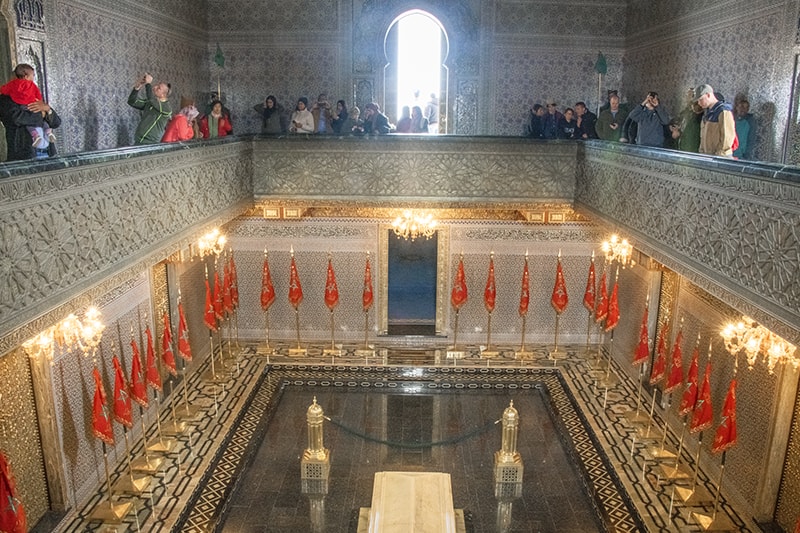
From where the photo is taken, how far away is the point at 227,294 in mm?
10727

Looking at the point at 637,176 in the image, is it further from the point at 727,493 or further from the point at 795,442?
the point at 727,493

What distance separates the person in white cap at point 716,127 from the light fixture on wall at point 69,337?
651 cm

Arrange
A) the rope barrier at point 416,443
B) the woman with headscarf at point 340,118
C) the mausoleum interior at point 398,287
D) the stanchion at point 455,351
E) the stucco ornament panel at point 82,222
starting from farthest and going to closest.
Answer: the stanchion at point 455,351 < the woman with headscarf at point 340,118 < the rope barrier at point 416,443 < the mausoleum interior at point 398,287 < the stucco ornament panel at point 82,222

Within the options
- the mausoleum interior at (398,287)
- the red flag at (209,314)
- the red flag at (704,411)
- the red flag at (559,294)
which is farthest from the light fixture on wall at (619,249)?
the red flag at (209,314)

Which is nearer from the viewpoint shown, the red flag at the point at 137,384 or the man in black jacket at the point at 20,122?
the man in black jacket at the point at 20,122

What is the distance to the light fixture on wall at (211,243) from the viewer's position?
397 inches

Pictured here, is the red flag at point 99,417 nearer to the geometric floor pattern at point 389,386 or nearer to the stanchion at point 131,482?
the stanchion at point 131,482

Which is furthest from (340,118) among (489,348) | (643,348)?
(643,348)

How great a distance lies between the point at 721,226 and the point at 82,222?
4751mm

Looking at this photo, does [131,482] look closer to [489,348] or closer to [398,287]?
[398,287]

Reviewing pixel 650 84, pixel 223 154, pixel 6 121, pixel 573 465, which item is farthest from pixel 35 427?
pixel 650 84

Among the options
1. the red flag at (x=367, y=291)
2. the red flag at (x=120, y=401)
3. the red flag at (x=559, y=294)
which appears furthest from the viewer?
the red flag at (x=367, y=291)

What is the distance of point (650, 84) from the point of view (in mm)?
11250

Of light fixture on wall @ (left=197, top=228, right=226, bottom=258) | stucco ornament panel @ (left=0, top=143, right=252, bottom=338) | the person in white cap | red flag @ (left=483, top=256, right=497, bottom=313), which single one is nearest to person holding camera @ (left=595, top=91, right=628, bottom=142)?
the person in white cap
